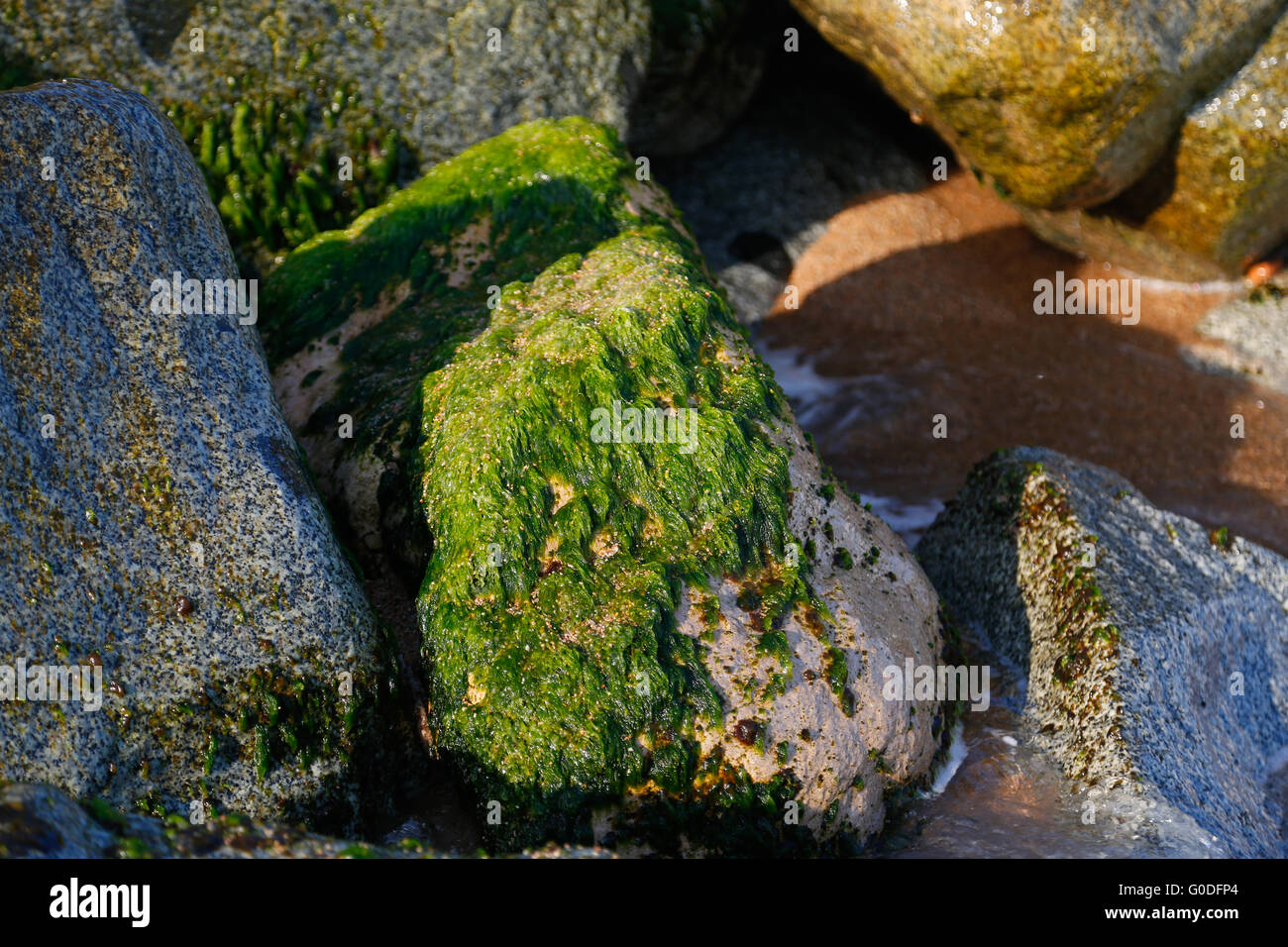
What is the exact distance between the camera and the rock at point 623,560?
419cm

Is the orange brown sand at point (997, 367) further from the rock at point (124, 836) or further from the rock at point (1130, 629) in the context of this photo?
the rock at point (124, 836)

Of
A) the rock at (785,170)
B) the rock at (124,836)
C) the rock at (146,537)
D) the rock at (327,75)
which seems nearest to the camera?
the rock at (124,836)

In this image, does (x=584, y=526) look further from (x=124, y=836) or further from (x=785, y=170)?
(x=785, y=170)

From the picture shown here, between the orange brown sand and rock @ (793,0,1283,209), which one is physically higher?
rock @ (793,0,1283,209)

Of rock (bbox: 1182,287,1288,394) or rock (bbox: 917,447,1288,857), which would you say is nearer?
rock (bbox: 917,447,1288,857)

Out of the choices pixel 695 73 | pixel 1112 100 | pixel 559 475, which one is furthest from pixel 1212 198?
pixel 559 475

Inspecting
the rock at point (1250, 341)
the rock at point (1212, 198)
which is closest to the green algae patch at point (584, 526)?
the rock at point (1212, 198)

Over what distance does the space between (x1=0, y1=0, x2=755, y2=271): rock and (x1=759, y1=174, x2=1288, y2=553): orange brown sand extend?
8.45ft

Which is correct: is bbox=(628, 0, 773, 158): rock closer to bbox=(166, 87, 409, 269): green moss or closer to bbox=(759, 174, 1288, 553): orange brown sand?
bbox=(759, 174, 1288, 553): orange brown sand

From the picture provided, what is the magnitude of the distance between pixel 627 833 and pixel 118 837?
5.95 feet

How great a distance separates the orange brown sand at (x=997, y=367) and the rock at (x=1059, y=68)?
3.87 feet

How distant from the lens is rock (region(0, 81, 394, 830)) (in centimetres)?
379

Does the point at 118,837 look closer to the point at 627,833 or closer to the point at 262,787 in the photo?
the point at 262,787

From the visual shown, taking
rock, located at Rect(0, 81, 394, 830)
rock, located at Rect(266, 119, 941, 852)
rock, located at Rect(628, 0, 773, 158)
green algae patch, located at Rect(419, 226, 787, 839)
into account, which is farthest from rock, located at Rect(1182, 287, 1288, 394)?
rock, located at Rect(0, 81, 394, 830)
